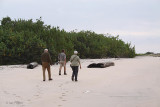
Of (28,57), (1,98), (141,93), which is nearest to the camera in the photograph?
(1,98)

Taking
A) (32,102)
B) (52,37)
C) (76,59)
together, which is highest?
(52,37)

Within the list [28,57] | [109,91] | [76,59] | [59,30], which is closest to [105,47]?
[59,30]

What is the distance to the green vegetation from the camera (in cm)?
2934

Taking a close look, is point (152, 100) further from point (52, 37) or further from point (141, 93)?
point (52, 37)

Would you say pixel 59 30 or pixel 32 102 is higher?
pixel 59 30

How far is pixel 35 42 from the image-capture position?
30000mm

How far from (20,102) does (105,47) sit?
121 feet

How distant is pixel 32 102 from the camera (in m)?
9.59

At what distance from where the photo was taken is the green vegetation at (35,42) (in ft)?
96.3

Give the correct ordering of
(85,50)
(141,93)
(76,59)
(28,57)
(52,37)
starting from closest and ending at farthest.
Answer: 1. (141,93)
2. (76,59)
3. (28,57)
4. (52,37)
5. (85,50)

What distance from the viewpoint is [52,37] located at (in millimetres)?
33719

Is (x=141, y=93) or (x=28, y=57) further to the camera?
(x=28, y=57)

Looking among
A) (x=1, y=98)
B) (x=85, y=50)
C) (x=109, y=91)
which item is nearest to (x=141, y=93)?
(x=109, y=91)

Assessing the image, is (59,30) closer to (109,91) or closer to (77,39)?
(77,39)
